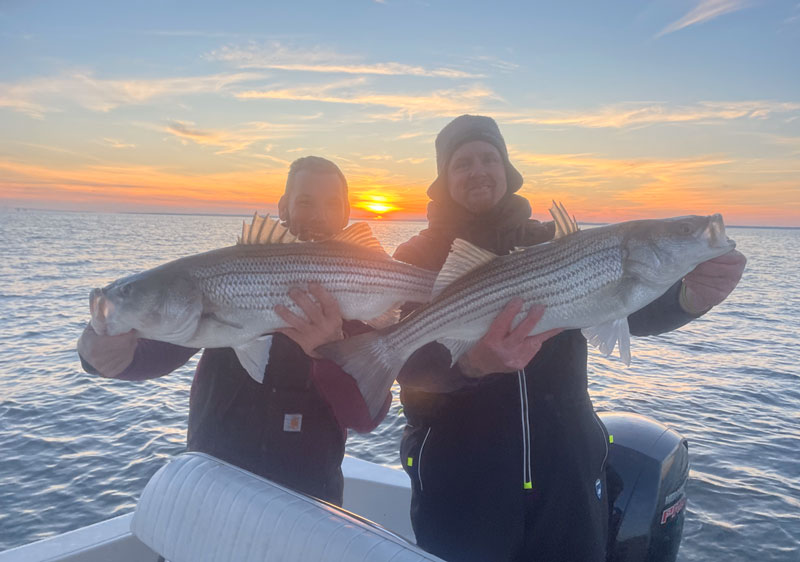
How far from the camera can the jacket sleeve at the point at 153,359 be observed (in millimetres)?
4297

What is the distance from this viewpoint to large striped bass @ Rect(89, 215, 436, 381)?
13.1 feet

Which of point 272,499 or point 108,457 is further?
point 108,457

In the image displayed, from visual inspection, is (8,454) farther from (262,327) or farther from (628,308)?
(628,308)

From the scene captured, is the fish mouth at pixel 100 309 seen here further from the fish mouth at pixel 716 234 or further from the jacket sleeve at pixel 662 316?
the fish mouth at pixel 716 234

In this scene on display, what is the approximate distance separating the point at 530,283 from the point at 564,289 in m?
0.24

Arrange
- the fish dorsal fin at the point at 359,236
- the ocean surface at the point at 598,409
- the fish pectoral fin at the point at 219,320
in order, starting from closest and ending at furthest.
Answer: the fish pectoral fin at the point at 219,320 → the fish dorsal fin at the point at 359,236 → the ocean surface at the point at 598,409

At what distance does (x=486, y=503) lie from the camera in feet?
12.5

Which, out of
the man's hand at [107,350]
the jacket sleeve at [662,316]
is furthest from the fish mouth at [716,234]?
the man's hand at [107,350]

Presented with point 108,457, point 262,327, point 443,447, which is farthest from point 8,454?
point 443,447

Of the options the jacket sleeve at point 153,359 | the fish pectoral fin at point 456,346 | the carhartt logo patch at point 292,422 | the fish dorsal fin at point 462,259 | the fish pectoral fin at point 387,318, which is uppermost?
the fish dorsal fin at point 462,259

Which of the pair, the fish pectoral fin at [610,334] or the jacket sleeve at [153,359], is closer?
the fish pectoral fin at [610,334]

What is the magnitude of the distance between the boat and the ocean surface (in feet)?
13.3

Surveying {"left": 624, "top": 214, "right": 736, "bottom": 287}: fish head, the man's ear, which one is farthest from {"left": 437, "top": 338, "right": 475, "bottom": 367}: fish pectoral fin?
the man's ear

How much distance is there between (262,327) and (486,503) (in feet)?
6.85
